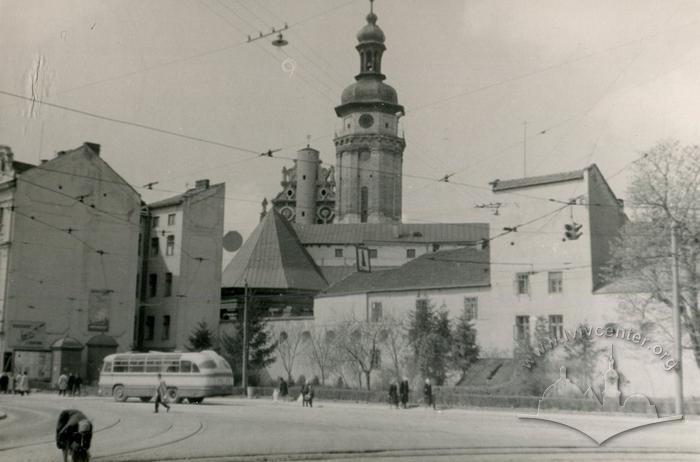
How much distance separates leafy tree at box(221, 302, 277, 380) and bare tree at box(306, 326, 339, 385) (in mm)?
2744

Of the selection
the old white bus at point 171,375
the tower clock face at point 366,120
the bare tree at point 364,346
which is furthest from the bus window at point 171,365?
the tower clock face at point 366,120

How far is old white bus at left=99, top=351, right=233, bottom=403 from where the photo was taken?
3456cm

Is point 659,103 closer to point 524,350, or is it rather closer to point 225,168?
point 225,168

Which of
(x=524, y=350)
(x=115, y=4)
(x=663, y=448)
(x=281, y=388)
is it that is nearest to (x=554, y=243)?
(x=524, y=350)

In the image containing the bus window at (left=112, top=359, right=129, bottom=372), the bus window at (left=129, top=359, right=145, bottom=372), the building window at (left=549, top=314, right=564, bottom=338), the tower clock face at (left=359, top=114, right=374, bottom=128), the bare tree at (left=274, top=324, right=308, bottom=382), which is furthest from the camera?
the tower clock face at (left=359, top=114, right=374, bottom=128)

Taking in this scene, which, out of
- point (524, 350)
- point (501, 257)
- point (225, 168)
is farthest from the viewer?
point (501, 257)

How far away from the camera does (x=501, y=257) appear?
44531mm

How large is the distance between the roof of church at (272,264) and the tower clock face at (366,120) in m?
29.0

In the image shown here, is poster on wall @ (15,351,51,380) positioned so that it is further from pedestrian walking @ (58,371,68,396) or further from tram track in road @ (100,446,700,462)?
tram track in road @ (100,446,700,462)

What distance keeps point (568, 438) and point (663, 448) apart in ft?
8.41

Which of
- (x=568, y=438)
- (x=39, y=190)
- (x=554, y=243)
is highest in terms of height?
(x=39, y=190)

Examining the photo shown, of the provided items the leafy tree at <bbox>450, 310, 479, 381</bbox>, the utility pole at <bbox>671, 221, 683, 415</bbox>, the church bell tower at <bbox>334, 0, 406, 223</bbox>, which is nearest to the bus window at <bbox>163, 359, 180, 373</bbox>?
the leafy tree at <bbox>450, 310, 479, 381</bbox>

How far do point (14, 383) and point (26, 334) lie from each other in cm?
311

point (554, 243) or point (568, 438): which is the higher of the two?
point (554, 243)
